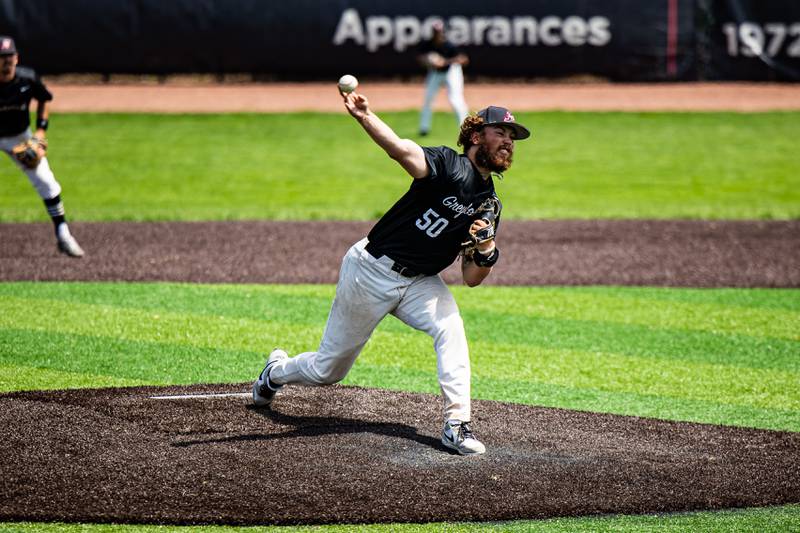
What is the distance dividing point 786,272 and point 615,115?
12.6 m

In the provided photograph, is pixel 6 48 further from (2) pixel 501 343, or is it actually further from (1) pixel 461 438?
(1) pixel 461 438

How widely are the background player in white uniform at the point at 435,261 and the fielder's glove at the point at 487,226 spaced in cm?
3

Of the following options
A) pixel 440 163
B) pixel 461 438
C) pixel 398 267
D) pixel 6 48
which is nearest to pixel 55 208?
pixel 6 48

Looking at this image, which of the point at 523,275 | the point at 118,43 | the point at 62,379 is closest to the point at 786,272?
the point at 523,275

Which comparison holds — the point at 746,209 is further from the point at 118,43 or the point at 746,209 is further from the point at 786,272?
the point at 118,43

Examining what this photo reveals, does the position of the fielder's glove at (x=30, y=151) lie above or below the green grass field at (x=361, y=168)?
above

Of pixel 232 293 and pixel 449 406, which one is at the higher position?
pixel 449 406

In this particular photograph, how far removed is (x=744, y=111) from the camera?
24.4m

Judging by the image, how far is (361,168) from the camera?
61.9 feet

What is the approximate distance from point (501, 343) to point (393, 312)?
9.09 feet

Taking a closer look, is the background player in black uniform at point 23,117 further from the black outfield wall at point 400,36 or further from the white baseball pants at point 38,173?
the black outfield wall at point 400,36

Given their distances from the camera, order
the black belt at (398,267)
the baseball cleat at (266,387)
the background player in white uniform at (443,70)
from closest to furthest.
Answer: the black belt at (398,267)
the baseball cleat at (266,387)
the background player in white uniform at (443,70)

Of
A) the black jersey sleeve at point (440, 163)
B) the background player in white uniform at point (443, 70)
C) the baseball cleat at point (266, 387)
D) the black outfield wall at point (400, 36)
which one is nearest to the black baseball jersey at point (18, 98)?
the baseball cleat at point (266, 387)

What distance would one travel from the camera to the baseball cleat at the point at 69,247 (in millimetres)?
11903
